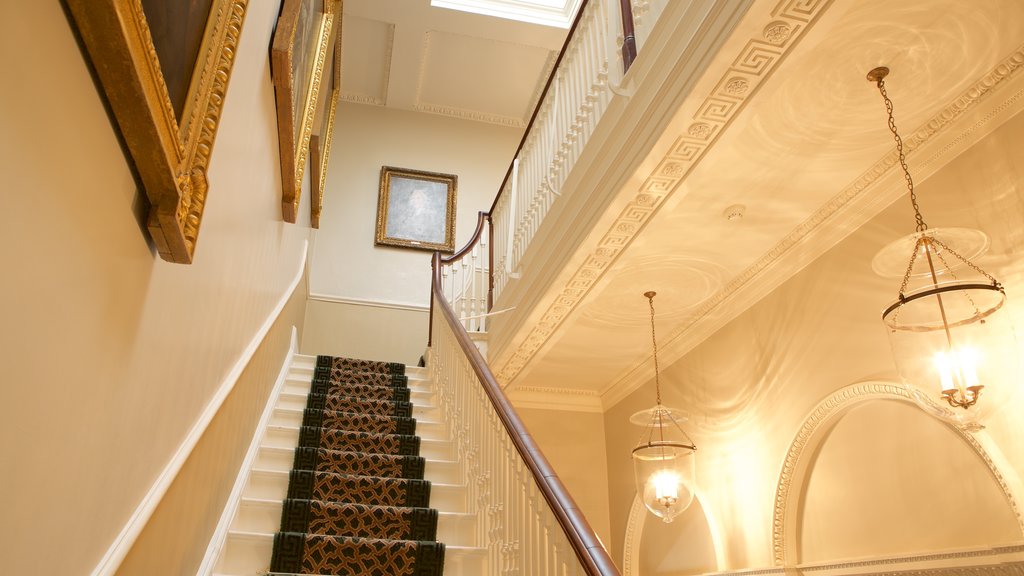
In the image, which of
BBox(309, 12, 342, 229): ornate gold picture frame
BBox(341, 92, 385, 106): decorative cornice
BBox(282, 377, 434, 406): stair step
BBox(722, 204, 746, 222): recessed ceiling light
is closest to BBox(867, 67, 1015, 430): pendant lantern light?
BBox(722, 204, 746, 222): recessed ceiling light

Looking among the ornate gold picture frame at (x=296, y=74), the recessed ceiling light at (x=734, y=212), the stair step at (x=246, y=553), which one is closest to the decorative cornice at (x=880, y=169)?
the recessed ceiling light at (x=734, y=212)

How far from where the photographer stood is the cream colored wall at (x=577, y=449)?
27.7ft

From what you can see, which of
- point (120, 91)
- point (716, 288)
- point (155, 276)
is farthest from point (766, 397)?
point (120, 91)

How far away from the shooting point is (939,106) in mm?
4105

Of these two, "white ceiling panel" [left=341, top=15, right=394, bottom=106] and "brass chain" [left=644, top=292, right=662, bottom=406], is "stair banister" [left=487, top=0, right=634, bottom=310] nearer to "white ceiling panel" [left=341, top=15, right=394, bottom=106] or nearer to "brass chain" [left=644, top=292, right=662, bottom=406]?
"brass chain" [left=644, top=292, right=662, bottom=406]

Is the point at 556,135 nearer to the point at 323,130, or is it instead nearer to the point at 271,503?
the point at 323,130

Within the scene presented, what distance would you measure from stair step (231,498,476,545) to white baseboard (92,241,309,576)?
85 cm

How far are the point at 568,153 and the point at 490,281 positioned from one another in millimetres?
2474

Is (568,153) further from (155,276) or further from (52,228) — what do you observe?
(52,228)

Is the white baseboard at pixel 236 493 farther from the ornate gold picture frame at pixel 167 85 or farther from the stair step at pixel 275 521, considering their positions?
the ornate gold picture frame at pixel 167 85

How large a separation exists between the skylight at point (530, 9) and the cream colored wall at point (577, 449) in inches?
183

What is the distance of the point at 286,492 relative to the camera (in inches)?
180

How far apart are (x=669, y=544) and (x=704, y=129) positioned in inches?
183

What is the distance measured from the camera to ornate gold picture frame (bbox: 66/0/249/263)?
4.56ft
